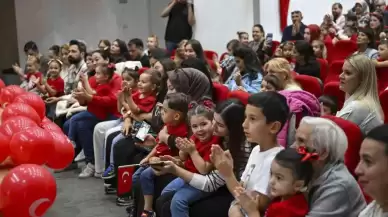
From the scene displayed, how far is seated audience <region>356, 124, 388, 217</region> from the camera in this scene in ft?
5.26

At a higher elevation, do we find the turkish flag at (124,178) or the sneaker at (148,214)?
the turkish flag at (124,178)

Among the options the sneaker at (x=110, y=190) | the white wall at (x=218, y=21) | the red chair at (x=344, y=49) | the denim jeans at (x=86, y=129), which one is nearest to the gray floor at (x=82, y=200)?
the sneaker at (x=110, y=190)

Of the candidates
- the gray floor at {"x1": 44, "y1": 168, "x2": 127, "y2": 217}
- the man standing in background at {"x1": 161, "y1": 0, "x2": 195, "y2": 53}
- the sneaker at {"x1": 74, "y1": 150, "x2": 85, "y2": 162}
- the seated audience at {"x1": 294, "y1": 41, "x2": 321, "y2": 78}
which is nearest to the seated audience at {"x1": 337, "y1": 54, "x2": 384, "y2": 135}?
the gray floor at {"x1": 44, "y1": 168, "x2": 127, "y2": 217}

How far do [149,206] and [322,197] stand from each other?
1.65 metres

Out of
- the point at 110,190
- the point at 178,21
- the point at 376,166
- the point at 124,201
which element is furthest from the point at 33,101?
the point at 178,21

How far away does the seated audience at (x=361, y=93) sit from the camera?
9.91 feet

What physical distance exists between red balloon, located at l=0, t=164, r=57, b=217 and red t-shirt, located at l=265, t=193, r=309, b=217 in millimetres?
1392

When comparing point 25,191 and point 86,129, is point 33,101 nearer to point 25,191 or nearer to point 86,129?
point 86,129

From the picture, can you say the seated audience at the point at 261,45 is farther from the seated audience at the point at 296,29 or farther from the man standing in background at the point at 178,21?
the man standing in background at the point at 178,21

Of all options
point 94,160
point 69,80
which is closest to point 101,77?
point 94,160

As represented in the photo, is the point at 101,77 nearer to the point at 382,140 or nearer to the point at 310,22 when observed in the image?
the point at 382,140

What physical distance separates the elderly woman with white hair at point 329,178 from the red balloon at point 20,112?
2456 mm

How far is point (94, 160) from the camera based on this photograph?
518 cm

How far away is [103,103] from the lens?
5.02 metres
